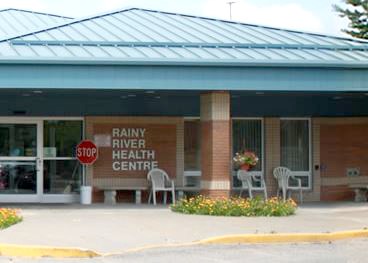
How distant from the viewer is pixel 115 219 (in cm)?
1719

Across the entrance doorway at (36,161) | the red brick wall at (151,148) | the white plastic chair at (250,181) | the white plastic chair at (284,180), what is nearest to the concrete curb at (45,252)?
the entrance doorway at (36,161)

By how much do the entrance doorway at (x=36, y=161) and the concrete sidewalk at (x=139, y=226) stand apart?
262 cm

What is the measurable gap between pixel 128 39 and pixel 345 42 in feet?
20.4

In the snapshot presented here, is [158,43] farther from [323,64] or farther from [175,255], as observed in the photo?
[175,255]

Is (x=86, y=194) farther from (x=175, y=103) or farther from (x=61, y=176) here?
(x=175, y=103)

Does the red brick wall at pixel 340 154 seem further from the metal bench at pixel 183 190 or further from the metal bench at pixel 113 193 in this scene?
the metal bench at pixel 113 193

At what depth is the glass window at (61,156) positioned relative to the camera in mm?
23219

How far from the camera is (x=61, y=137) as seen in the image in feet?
76.3

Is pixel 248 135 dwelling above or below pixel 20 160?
above

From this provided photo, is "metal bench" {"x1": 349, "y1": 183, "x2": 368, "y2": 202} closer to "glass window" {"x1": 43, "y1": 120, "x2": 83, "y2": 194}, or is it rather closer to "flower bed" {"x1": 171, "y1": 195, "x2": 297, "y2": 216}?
"flower bed" {"x1": 171, "y1": 195, "x2": 297, "y2": 216}

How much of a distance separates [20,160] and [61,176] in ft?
4.39

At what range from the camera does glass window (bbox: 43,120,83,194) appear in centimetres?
2322

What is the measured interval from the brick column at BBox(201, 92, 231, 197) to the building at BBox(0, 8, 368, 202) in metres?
0.03

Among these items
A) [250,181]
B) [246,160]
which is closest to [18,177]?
[246,160]
